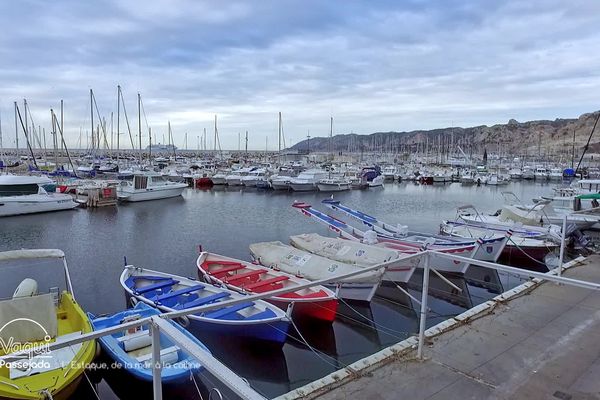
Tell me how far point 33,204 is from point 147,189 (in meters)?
9.99

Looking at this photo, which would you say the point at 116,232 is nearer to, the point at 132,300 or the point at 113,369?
the point at 132,300

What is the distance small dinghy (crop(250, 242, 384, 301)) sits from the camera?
1160 cm

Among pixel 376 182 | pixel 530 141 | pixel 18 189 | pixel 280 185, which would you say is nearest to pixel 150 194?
pixel 18 189

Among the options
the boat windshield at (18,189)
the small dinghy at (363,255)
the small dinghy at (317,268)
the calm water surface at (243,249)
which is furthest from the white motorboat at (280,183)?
the small dinghy at (317,268)

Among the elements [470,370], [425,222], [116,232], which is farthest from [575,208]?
[116,232]

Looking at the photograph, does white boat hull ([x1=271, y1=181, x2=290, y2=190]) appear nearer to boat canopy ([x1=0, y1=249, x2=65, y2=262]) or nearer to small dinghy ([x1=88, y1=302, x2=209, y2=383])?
boat canopy ([x1=0, y1=249, x2=65, y2=262])

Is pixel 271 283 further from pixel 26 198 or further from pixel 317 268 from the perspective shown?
pixel 26 198

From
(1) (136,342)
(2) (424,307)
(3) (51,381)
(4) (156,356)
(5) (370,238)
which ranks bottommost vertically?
(1) (136,342)

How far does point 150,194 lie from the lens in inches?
1494

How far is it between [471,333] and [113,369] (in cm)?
670

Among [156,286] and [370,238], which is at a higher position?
[370,238]

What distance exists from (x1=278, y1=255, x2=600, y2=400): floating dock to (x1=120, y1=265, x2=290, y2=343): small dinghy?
10.5ft

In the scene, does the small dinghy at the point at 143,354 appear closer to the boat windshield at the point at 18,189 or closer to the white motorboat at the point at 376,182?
the boat windshield at the point at 18,189

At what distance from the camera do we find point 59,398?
6461 mm
